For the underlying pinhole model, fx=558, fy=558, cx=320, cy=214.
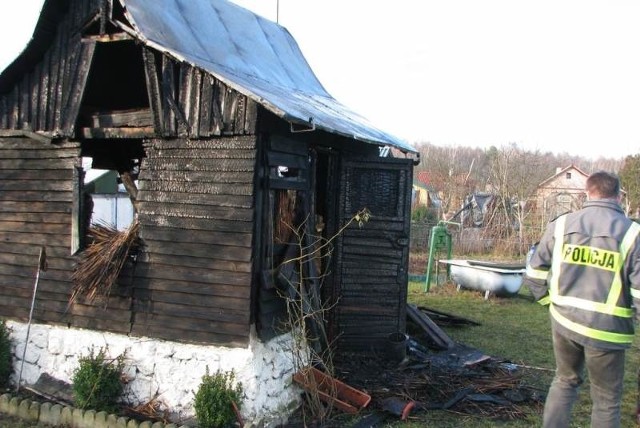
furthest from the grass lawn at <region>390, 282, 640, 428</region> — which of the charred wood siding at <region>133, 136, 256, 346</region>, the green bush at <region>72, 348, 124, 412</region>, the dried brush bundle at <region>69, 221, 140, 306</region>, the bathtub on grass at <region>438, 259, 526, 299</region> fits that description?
the dried brush bundle at <region>69, 221, 140, 306</region>

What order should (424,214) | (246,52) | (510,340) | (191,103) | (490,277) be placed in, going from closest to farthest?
1. (191,103)
2. (246,52)
3. (510,340)
4. (490,277)
5. (424,214)

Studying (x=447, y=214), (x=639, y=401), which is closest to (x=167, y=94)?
(x=639, y=401)

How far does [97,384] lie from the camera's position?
5.78m

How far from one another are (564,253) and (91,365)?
188 inches

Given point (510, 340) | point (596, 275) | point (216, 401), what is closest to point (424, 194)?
point (510, 340)

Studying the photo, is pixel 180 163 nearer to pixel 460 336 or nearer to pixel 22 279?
pixel 22 279

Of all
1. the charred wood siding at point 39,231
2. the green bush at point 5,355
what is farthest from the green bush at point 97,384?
the green bush at point 5,355

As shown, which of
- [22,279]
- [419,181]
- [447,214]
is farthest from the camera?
[419,181]

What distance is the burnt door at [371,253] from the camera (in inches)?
294

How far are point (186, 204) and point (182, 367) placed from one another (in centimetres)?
168

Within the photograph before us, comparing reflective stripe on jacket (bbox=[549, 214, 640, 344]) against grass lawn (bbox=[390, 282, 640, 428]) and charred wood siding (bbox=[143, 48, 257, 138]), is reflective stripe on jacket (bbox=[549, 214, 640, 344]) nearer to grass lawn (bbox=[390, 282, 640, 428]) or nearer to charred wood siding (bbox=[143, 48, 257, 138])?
grass lawn (bbox=[390, 282, 640, 428])

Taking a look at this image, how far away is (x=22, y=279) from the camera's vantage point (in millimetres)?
6781

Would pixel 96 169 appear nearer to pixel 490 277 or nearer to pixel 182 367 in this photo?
pixel 182 367

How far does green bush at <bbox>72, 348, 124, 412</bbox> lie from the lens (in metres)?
5.81
